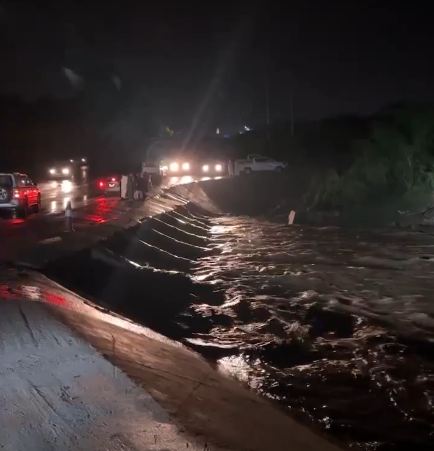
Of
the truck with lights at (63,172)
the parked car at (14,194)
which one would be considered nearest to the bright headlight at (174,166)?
the truck with lights at (63,172)

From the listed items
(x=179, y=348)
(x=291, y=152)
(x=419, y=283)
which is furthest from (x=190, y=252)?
(x=291, y=152)

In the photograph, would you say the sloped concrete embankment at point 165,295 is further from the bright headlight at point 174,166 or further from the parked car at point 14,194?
the bright headlight at point 174,166

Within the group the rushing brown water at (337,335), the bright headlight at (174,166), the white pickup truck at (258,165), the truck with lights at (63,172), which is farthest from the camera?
the bright headlight at (174,166)

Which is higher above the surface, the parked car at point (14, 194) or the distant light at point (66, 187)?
the parked car at point (14, 194)

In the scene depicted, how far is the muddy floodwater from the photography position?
8.08 metres

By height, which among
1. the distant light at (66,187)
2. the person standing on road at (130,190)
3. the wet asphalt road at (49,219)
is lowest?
the wet asphalt road at (49,219)

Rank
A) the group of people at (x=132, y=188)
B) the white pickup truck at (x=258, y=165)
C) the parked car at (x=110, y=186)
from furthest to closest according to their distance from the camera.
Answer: the white pickup truck at (x=258, y=165)
the parked car at (x=110, y=186)
the group of people at (x=132, y=188)

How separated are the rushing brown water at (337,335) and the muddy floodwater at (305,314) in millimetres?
23

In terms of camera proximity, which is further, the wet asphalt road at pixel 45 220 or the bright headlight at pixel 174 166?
the bright headlight at pixel 174 166

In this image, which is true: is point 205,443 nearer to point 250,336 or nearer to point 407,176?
point 250,336

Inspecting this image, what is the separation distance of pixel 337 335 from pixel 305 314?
175 centimetres

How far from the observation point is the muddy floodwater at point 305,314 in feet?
26.5

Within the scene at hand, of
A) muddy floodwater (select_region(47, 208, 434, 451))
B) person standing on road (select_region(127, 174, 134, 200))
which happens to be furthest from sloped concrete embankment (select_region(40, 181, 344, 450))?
person standing on road (select_region(127, 174, 134, 200))

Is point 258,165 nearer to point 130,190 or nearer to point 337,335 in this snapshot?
point 130,190
